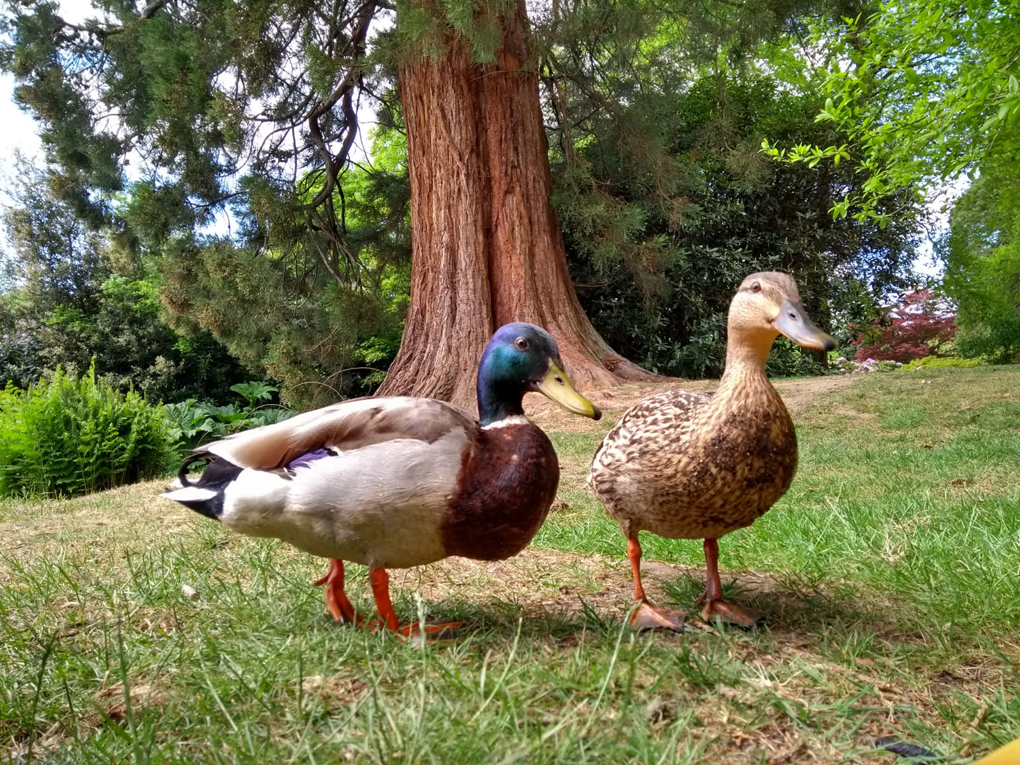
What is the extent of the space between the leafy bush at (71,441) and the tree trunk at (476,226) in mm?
2436

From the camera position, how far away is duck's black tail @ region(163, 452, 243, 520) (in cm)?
196

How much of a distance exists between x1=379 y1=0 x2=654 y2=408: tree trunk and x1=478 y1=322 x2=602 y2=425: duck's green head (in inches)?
215

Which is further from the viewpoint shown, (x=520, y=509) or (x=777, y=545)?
(x=777, y=545)

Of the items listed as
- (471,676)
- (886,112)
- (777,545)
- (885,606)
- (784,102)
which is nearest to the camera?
(471,676)

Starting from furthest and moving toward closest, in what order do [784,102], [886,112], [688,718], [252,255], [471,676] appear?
[784,102] < [252,255] < [886,112] < [471,676] < [688,718]

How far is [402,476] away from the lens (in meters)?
1.84

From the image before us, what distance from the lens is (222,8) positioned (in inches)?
317

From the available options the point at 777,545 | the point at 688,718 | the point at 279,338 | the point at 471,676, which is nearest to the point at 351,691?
the point at 471,676

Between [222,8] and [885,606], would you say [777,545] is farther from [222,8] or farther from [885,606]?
[222,8]

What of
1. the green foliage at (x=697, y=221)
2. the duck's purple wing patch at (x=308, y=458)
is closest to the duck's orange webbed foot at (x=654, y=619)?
the duck's purple wing patch at (x=308, y=458)

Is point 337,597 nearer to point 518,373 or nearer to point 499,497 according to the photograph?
point 499,497

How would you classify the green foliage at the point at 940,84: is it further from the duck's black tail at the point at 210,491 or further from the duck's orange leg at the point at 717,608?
the duck's black tail at the point at 210,491

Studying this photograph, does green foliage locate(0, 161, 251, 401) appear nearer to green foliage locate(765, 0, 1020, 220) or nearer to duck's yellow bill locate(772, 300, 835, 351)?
green foliage locate(765, 0, 1020, 220)

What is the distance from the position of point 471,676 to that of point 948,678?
1149 mm
